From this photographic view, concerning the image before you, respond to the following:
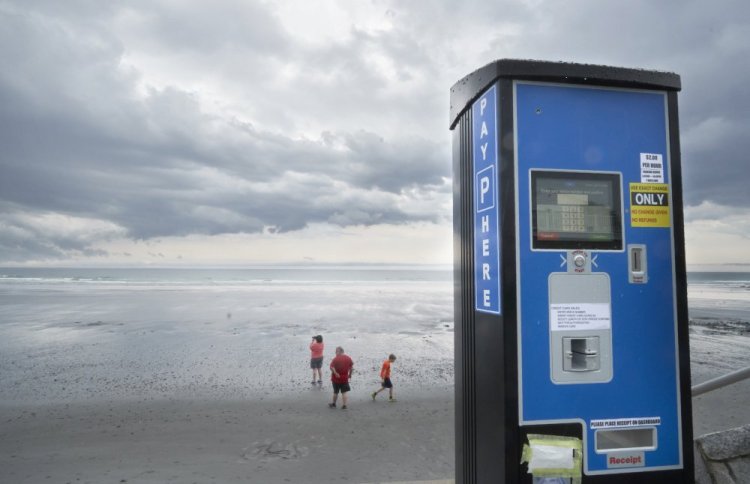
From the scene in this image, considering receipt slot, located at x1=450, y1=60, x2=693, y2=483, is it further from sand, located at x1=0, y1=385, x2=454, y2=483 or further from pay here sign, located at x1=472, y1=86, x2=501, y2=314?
sand, located at x1=0, y1=385, x2=454, y2=483

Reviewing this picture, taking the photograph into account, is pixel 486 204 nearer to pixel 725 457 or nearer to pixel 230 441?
pixel 725 457

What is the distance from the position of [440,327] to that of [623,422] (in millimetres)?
21890

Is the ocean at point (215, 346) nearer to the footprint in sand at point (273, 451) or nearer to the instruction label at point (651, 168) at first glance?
the footprint in sand at point (273, 451)

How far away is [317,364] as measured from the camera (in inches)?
522

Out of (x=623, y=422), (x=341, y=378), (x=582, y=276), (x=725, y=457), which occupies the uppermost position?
(x=582, y=276)

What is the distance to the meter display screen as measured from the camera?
117 inches

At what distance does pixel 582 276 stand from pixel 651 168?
0.88 m

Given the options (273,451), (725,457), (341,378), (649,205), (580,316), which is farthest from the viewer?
(341,378)

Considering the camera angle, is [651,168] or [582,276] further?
[651,168]

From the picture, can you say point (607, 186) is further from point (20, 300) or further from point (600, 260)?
point (20, 300)

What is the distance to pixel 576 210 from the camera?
304 cm

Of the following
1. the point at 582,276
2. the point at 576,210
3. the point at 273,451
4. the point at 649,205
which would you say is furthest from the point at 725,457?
the point at 273,451

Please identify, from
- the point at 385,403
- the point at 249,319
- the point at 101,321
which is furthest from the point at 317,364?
the point at 101,321

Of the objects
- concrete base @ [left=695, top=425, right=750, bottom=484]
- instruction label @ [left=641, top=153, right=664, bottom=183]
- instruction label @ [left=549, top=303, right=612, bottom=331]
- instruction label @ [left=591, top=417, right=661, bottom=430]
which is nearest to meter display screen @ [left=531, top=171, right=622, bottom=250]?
instruction label @ [left=641, top=153, right=664, bottom=183]
